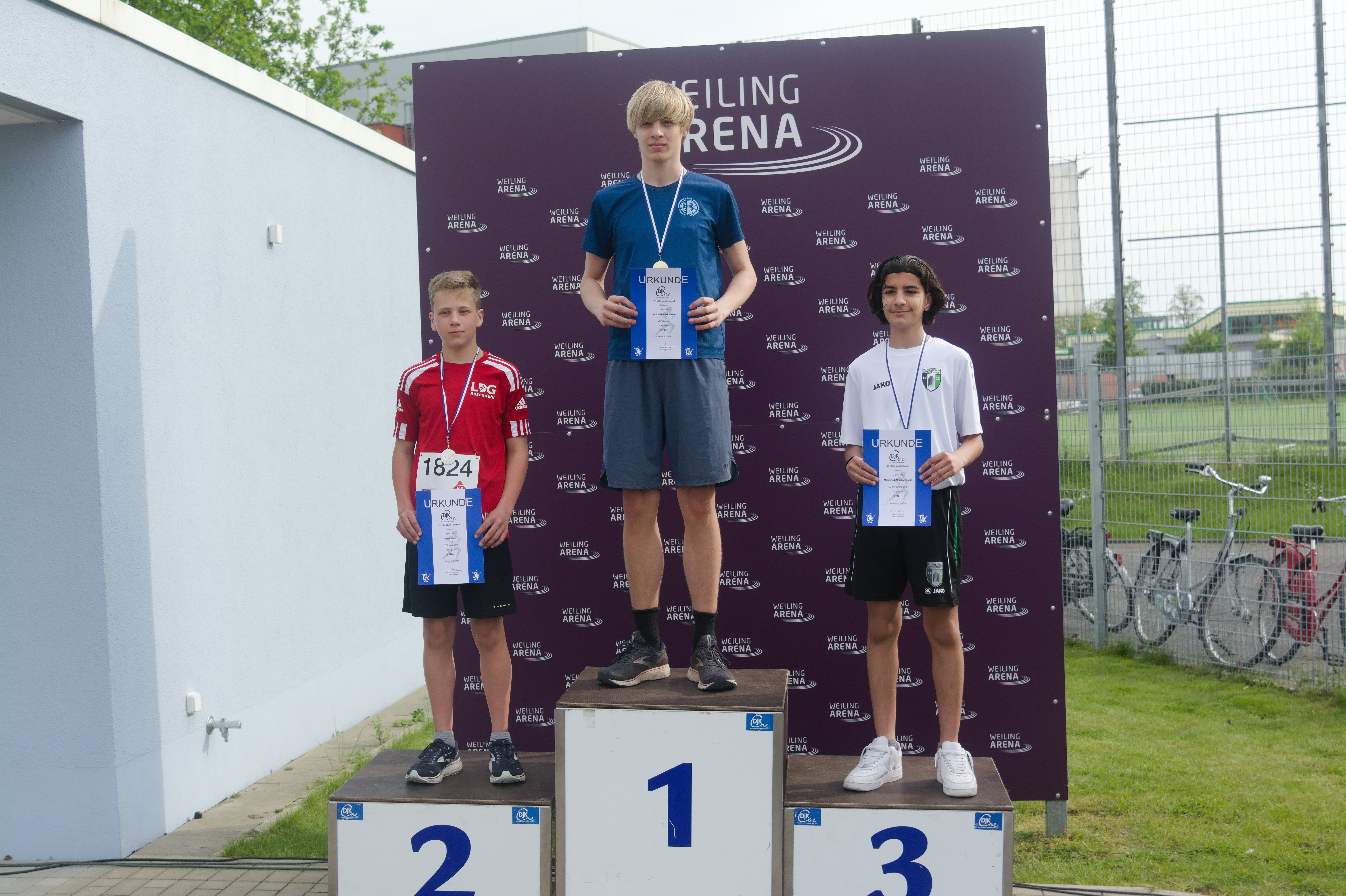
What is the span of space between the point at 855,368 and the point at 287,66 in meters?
17.0

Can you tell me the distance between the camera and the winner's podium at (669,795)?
3111mm

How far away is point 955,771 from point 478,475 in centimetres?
170

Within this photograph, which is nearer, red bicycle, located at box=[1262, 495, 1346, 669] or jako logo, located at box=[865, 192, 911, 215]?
jako logo, located at box=[865, 192, 911, 215]

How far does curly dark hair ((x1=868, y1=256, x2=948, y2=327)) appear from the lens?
11.0 ft

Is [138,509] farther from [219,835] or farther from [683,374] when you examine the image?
[683,374]

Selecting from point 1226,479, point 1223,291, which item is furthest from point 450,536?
point 1223,291

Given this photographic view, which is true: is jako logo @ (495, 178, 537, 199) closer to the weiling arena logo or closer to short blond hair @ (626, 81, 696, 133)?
the weiling arena logo

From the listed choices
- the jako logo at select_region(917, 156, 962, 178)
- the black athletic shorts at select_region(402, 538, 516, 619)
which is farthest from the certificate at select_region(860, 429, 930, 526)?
the jako logo at select_region(917, 156, 962, 178)

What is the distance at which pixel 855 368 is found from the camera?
11.3 feet

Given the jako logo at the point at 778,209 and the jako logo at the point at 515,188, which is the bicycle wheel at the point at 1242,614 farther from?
the jako logo at the point at 515,188

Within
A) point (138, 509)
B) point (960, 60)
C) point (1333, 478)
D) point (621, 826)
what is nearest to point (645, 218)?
point (960, 60)

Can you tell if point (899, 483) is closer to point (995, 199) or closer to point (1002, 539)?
point (1002, 539)

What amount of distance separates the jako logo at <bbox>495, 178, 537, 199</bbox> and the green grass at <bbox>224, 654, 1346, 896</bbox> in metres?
2.16

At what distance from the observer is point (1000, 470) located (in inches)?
160
